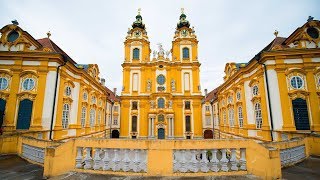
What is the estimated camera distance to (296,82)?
598 inches

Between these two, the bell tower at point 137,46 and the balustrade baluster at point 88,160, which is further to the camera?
the bell tower at point 137,46

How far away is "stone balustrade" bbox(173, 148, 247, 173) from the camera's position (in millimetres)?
5113

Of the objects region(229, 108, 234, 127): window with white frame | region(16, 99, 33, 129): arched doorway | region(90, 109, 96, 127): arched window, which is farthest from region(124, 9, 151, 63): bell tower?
region(16, 99, 33, 129): arched doorway

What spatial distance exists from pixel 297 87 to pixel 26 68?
22.9 m

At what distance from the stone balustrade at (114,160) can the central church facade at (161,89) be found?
90.4ft

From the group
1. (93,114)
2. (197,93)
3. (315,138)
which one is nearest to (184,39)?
(197,93)

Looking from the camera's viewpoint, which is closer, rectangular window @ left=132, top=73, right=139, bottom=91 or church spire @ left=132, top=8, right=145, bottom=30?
rectangular window @ left=132, top=73, right=139, bottom=91

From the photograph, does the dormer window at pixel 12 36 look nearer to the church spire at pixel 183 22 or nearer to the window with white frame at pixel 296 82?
the window with white frame at pixel 296 82

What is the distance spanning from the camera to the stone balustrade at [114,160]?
16.9 feet

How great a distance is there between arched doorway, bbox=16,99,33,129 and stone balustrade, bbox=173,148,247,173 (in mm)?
14902

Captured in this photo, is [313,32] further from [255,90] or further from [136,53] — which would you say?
[136,53]

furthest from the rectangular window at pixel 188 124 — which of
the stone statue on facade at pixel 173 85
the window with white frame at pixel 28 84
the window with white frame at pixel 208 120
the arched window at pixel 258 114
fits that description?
the window with white frame at pixel 28 84

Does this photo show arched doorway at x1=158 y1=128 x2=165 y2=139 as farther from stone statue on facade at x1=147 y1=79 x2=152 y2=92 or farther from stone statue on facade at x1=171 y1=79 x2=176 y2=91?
stone statue on facade at x1=171 y1=79 x2=176 y2=91

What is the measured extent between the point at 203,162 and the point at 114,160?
2.55 metres
